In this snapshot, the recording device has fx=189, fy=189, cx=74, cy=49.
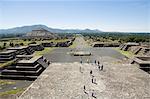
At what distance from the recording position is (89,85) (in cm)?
1975

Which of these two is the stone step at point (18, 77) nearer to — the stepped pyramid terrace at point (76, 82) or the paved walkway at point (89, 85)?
the stepped pyramid terrace at point (76, 82)

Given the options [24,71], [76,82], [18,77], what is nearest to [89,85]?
[76,82]

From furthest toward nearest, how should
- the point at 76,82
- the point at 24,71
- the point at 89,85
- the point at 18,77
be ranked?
the point at 24,71
the point at 18,77
the point at 76,82
the point at 89,85

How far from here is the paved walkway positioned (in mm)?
17078

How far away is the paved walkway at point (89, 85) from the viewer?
17.1m

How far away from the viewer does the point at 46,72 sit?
81.8 feet

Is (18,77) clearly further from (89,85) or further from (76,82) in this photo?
(89,85)

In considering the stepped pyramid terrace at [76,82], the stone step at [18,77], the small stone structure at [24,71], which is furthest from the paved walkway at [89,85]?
the small stone structure at [24,71]

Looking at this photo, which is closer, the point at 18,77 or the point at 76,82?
the point at 76,82

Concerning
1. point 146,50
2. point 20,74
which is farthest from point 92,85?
point 146,50

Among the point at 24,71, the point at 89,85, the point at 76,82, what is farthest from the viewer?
the point at 24,71

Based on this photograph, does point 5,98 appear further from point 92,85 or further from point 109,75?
point 109,75

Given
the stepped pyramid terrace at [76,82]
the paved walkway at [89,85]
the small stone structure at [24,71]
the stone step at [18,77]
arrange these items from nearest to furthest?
the paved walkway at [89,85], the stepped pyramid terrace at [76,82], the stone step at [18,77], the small stone structure at [24,71]

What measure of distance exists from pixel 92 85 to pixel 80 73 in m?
4.98
